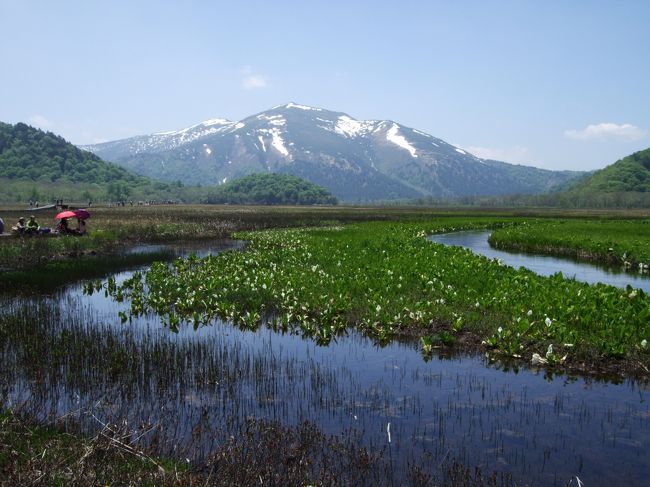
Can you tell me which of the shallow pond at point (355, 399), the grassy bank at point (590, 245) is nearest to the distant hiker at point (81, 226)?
the shallow pond at point (355, 399)

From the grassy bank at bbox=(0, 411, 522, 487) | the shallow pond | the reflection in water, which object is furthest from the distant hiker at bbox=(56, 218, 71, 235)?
the grassy bank at bbox=(0, 411, 522, 487)

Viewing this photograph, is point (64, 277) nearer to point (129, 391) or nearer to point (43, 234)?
point (43, 234)

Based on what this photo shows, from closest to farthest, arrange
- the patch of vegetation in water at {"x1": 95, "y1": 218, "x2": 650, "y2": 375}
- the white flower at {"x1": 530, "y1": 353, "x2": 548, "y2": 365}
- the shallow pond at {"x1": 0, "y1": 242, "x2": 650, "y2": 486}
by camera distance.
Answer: the shallow pond at {"x1": 0, "y1": 242, "x2": 650, "y2": 486}, the white flower at {"x1": 530, "y1": 353, "x2": 548, "y2": 365}, the patch of vegetation in water at {"x1": 95, "y1": 218, "x2": 650, "y2": 375}

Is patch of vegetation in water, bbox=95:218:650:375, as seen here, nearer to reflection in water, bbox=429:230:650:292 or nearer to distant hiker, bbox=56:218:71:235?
reflection in water, bbox=429:230:650:292

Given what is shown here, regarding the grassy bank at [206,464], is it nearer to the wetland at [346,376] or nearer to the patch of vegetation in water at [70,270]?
the wetland at [346,376]

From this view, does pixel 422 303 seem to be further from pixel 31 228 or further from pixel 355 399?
pixel 31 228

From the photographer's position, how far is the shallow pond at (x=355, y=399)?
894 centimetres

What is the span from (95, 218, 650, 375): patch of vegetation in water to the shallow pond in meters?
1.39

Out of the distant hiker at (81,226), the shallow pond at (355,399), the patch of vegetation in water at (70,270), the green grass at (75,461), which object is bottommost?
the shallow pond at (355,399)

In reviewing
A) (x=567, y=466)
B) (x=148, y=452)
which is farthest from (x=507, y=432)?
(x=148, y=452)

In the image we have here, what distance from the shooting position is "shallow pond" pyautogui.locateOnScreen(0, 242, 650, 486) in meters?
8.94

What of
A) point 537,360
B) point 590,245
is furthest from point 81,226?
point 590,245

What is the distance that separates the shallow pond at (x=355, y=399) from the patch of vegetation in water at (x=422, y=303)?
54.7 inches

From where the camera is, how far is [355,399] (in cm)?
1130
